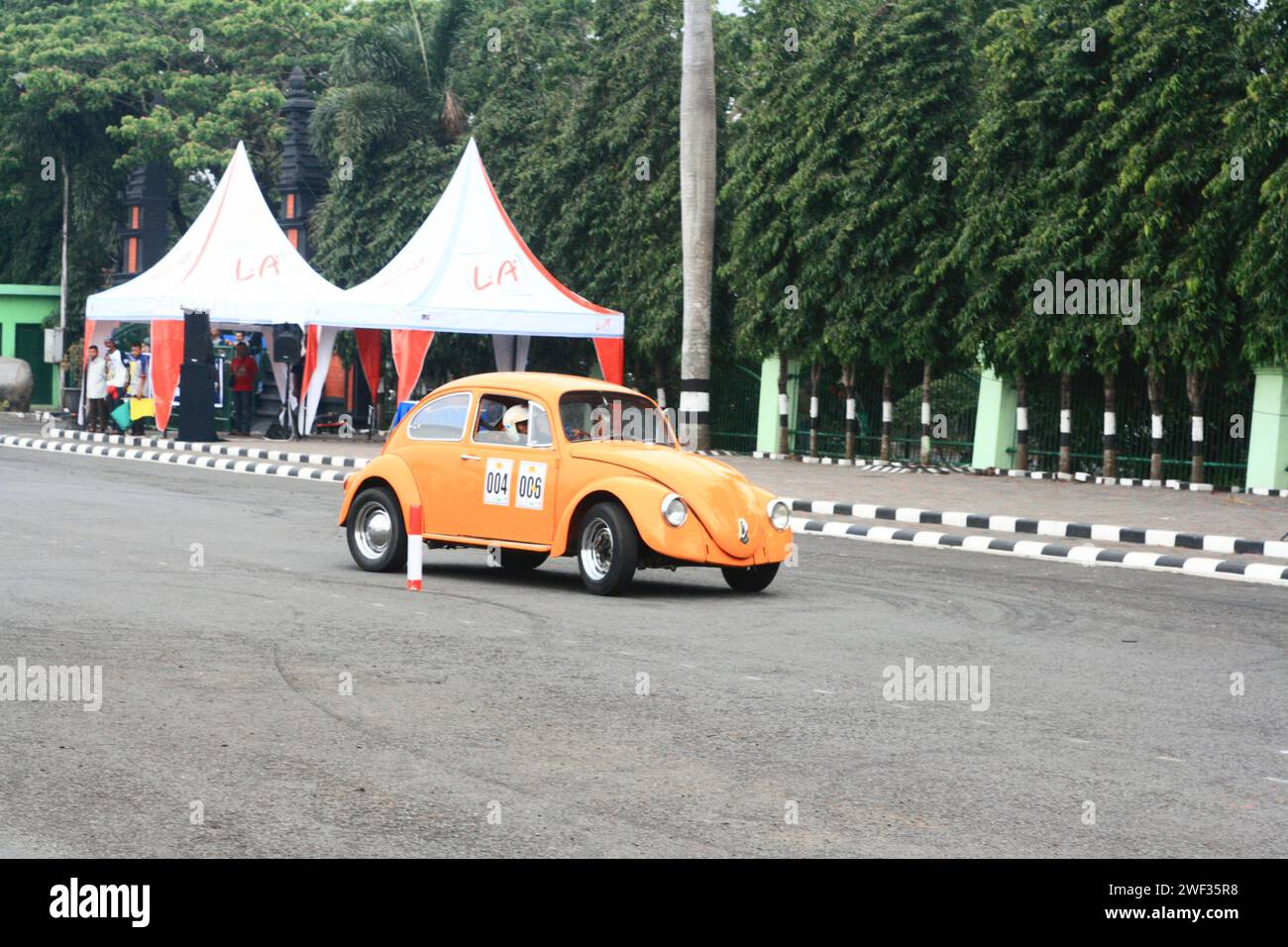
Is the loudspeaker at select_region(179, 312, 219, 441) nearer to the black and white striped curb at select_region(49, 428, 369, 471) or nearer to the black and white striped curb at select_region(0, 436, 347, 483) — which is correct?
the black and white striped curb at select_region(49, 428, 369, 471)

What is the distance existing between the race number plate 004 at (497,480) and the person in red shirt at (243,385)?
24660 millimetres

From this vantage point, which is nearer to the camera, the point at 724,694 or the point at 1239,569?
the point at 724,694

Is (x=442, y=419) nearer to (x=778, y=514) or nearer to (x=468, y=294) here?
(x=778, y=514)

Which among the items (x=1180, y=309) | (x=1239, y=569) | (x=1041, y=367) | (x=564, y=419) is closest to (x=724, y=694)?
(x=564, y=419)

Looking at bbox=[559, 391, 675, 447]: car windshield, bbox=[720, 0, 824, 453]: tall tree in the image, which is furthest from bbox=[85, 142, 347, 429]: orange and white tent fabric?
bbox=[559, 391, 675, 447]: car windshield

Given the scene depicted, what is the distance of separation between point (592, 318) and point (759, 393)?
4049 mm

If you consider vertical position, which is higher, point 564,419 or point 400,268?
point 400,268

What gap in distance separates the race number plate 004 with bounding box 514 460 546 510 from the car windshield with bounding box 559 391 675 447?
0.37 meters

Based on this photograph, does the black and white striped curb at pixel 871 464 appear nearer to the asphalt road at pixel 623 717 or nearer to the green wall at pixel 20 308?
the asphalt road at pixel 623 717

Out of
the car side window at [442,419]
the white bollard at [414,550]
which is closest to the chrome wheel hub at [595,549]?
the white bollard at [414,550]

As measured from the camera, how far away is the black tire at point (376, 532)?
47.2 ft

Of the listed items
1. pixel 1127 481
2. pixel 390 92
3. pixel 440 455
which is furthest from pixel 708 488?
pixel 390 92

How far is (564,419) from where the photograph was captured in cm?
1421
